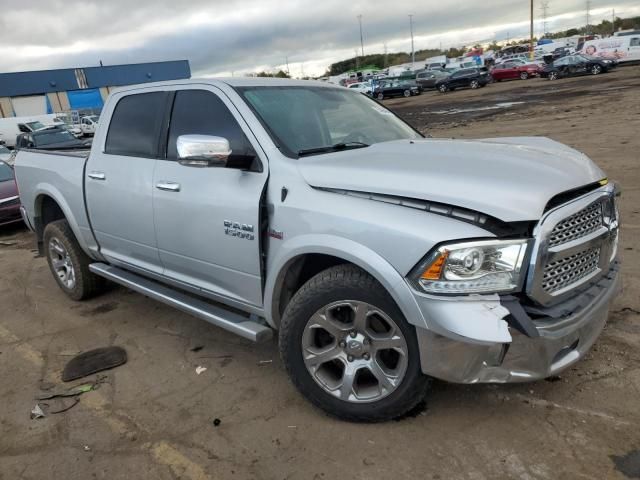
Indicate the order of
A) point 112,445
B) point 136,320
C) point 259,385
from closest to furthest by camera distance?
point 112,445 < point 259,385 < point 136,320

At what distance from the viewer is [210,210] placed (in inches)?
134

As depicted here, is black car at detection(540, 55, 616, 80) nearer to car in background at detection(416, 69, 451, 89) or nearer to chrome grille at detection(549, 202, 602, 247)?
car in background at detection(416, 69, 451, 89)

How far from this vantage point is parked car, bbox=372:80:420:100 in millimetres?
42125

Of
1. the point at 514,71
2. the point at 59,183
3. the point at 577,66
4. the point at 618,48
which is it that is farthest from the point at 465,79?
the point at 59,183

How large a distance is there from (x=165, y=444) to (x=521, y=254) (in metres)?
2.14

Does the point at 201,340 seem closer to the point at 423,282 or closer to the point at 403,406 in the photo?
the point at 403,406

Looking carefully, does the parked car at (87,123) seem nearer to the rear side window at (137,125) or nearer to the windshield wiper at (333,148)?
the rear side window at (137,125)

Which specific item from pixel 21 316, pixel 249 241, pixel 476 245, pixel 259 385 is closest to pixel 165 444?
pixel 259 385

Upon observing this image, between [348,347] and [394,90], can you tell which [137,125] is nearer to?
[348,347]

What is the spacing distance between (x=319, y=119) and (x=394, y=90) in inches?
1609

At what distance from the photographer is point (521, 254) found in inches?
95.7

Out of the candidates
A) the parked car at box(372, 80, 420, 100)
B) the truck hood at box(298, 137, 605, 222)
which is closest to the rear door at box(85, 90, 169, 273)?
the truck hood at box(298, 137, 605, 222)

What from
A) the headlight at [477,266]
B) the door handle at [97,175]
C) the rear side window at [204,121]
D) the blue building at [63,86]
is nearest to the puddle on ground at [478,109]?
the door handle at [97,175]

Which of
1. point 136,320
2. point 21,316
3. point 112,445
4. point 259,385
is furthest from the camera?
A: point 21,316
